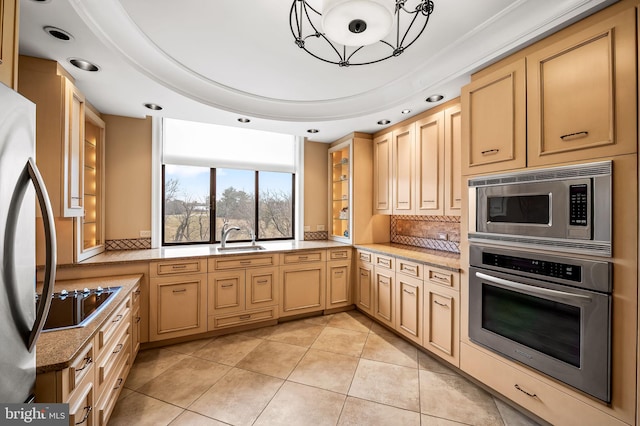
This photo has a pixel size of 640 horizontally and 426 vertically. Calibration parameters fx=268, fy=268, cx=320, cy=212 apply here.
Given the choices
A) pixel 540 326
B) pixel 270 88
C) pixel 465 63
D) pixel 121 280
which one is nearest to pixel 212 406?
pixel 121 280

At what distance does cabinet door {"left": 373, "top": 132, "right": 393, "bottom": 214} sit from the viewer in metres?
3.53

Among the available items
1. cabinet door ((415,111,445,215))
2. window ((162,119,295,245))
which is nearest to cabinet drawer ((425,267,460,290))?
cabinet door ((415,111,445,215))

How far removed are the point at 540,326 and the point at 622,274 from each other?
0.55 metres

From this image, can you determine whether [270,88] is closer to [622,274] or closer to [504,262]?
[504,262]

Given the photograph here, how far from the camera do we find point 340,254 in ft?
12.2

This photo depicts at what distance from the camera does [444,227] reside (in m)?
3.22

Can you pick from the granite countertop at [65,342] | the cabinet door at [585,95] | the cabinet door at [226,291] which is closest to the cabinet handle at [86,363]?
the granite countertop at [65,342]

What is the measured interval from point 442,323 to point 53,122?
3589 mm

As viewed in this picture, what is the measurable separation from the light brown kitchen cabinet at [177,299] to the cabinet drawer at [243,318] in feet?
0.34

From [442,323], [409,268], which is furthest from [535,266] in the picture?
[409,268]

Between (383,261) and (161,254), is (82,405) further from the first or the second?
(383,261)

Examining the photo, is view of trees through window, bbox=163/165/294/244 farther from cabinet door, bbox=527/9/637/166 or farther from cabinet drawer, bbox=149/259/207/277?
cabinet door, bbox=527/9/637/166

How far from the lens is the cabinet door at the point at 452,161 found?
8.48 ft

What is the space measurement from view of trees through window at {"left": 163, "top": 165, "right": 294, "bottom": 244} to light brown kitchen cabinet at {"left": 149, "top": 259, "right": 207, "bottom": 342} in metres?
0.89
